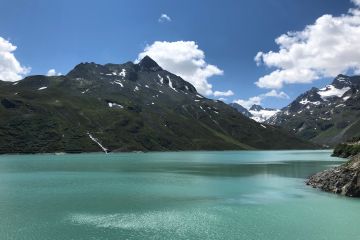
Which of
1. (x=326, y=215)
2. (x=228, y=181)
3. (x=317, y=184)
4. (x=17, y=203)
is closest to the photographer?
(x=326, y=215)

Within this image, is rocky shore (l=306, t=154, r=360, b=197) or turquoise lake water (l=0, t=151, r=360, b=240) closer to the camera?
turquoise lake water (l=0, t=151, r=360, b=240)

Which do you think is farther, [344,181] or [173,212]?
[344,181]

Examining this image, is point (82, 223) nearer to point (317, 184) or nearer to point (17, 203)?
point (17, 203)

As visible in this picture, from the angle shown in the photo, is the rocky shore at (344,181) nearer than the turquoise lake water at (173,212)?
No

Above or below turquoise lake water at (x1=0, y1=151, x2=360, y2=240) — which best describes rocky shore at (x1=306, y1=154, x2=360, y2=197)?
above

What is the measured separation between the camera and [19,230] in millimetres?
54375

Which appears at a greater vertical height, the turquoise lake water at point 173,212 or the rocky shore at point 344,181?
the rocky shore at point 344,181

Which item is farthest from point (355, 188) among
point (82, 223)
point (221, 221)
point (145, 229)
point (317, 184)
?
point (82, 223)

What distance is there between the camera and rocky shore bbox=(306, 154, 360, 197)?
3351 inches

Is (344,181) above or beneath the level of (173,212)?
above

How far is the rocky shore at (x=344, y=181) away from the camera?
279 ft

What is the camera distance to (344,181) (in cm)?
9038

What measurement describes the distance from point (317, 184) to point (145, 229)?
60423 mm

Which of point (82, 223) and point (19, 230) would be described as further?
point (82, 223)
